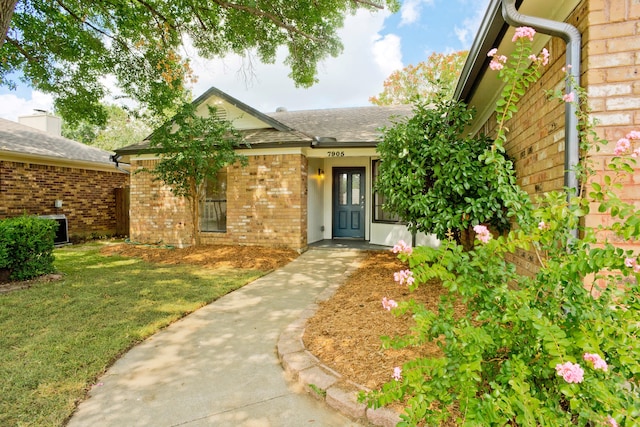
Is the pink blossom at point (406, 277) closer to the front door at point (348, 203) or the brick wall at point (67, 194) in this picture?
the front door at point (348, 203)

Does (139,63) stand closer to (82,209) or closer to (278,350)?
(82,209)

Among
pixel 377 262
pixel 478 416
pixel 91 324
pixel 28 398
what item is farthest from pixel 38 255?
pixel 478 416

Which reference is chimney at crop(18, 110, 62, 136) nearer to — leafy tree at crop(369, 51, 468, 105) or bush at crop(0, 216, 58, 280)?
bush at crop(0, 216, 58, 280)

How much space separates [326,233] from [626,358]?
9.49 m

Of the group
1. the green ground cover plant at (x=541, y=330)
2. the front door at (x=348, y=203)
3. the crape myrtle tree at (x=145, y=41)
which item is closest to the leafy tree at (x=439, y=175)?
the green ground cover plant at (x=541, y=330)

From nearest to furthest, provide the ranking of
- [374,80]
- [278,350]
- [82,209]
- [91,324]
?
[278,350]
[91,324]
[82,209]
[374,80]

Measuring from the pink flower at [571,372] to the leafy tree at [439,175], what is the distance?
9.85 feet

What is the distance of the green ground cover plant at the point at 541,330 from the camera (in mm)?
1350

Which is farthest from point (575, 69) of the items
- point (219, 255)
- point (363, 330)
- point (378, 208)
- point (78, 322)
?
point (378, 208)

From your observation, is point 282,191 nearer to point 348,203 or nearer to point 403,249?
point 348,203

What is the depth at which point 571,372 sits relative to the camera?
1.23 m

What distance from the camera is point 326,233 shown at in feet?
35.3

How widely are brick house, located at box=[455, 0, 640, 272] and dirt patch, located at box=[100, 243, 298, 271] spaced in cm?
524

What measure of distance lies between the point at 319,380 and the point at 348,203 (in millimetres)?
8264
